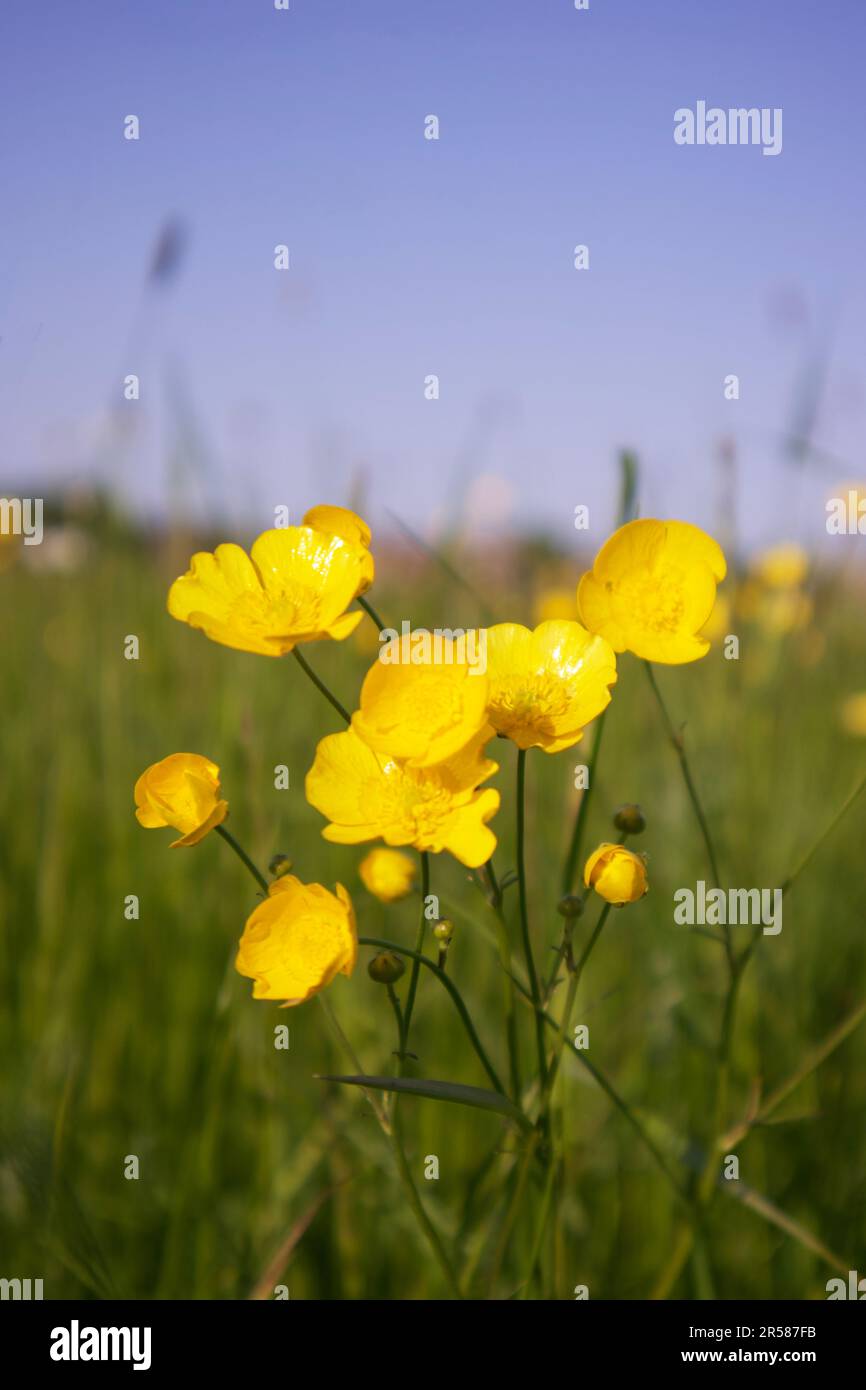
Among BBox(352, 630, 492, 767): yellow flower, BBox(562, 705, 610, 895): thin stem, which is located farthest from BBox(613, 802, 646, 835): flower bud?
BBox(352, 630, 492, 767): yellow flower

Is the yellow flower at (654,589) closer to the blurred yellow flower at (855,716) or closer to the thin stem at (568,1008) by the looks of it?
the thin stem at (568,1008)

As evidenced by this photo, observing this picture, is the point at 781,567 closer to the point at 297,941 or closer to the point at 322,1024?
the point at 322,1024

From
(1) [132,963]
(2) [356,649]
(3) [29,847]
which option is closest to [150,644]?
(2) [356,649]

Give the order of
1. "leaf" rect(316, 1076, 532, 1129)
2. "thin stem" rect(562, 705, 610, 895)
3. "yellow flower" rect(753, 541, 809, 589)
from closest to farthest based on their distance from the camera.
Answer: "leaf" rect(316, 1076, 532, 1129) → "thin stem" rect(562, 705, 610, 895) → "yellow flower" rect(753, 541, 809, 589)

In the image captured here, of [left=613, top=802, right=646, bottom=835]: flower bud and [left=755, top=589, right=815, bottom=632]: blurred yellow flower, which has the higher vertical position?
[left=755, top=589, right=815, bottom=632]: blurred yellow flower

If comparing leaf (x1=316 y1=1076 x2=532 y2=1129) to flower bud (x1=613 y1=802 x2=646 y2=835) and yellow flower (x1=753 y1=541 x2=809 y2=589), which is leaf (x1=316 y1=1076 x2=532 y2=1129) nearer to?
flower bud (x1=613 y1=802 x2=646 y2=835)

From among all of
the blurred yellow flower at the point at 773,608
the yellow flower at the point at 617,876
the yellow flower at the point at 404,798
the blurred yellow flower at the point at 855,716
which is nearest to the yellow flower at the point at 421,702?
the yellow flower at the point at 404,798

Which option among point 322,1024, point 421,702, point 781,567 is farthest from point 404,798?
point 781,567
